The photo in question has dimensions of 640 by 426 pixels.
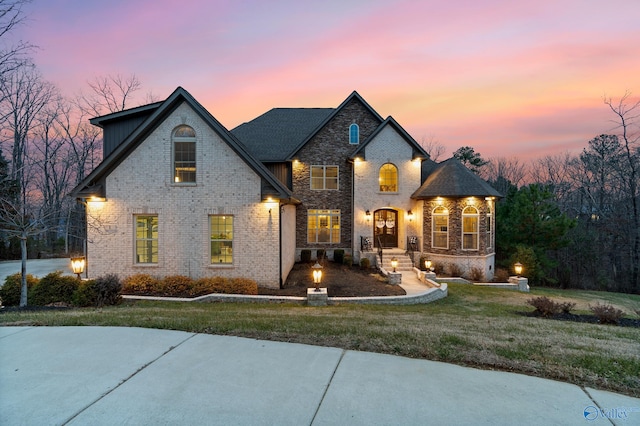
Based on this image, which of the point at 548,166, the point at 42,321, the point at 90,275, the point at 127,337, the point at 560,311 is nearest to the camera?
the point at 127,337

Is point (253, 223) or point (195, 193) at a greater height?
point (195, 193)

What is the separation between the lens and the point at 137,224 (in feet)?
41.2

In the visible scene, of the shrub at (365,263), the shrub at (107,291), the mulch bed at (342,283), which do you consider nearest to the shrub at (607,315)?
the mulch bed at (342,283)

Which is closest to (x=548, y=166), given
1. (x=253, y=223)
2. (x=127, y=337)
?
(x=253, y=223)

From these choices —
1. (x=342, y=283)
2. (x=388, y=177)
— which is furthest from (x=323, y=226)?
(x=342, y=283)

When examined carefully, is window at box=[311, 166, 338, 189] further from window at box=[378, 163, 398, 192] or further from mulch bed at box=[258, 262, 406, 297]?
mulch bed at box=[258, 262, 406, 297]

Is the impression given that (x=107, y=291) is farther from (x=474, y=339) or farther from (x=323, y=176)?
(x=323, y=176)

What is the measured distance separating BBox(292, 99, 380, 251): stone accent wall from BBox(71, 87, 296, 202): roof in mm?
7400

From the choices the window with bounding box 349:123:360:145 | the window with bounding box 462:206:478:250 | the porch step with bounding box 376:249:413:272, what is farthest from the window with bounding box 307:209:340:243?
the window with bounding box 462:206:478:250

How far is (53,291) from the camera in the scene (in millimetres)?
9742

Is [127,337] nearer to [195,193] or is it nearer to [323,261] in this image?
[195,193]

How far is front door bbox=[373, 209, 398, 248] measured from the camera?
1973cm

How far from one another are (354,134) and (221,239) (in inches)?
439

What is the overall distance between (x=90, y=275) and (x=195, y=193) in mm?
5179
